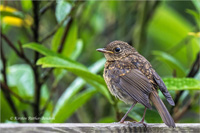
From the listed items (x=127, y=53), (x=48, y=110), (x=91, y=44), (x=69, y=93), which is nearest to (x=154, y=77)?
(x=127, y=53)

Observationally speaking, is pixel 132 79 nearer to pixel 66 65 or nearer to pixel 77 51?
pixel 66 65

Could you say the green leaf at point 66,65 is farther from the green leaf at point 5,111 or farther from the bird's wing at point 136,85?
the green leaf at point 5,111

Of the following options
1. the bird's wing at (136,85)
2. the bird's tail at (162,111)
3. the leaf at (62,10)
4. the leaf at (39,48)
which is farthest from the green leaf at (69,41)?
the bird's tail at (162,111)

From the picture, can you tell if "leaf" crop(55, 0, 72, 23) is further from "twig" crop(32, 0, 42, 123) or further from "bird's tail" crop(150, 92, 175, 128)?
"bird's tail" crop(150, 92, 175, 128)

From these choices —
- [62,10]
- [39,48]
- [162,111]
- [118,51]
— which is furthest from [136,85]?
[62,10]

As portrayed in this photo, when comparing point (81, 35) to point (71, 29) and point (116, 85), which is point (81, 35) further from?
point (116, 85)

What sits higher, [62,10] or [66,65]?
[62,10]
